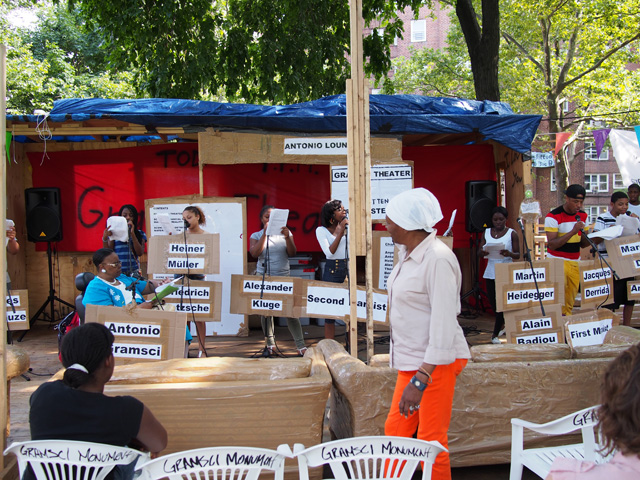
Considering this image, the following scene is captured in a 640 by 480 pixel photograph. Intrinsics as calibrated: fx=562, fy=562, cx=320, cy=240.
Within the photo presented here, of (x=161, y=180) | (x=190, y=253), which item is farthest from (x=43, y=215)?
(x=190, y=253)

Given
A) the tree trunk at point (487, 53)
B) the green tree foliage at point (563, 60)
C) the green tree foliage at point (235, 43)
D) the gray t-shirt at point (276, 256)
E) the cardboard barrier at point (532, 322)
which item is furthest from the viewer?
the green tree foliage at point (563, 60)

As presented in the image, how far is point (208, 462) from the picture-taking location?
222 cm

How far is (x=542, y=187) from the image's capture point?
38.5m

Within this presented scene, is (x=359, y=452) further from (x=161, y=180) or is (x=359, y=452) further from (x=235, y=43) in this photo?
(x=235, y=43)

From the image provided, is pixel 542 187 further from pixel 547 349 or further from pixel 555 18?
pixel 547 349

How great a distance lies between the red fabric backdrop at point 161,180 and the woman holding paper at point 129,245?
5.14 feet

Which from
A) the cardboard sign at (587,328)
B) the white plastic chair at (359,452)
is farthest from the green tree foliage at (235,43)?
the white plastic chair at (359,452)

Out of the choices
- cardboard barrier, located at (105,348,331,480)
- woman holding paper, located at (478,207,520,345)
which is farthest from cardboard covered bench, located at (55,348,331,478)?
woman holding paper, located at (478,207,520,345)

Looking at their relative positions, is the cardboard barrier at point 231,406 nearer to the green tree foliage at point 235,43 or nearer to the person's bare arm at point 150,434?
the person's bare arm at point 150,434

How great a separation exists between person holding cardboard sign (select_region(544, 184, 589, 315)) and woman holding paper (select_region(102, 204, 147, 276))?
5198 millimetres

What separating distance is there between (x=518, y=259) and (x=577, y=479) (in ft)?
19.5

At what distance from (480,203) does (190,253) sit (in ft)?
15.6

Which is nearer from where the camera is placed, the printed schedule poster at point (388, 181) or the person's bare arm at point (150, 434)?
the person's bare arm at point (150, 434)

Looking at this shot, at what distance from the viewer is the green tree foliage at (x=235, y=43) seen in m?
11.8
